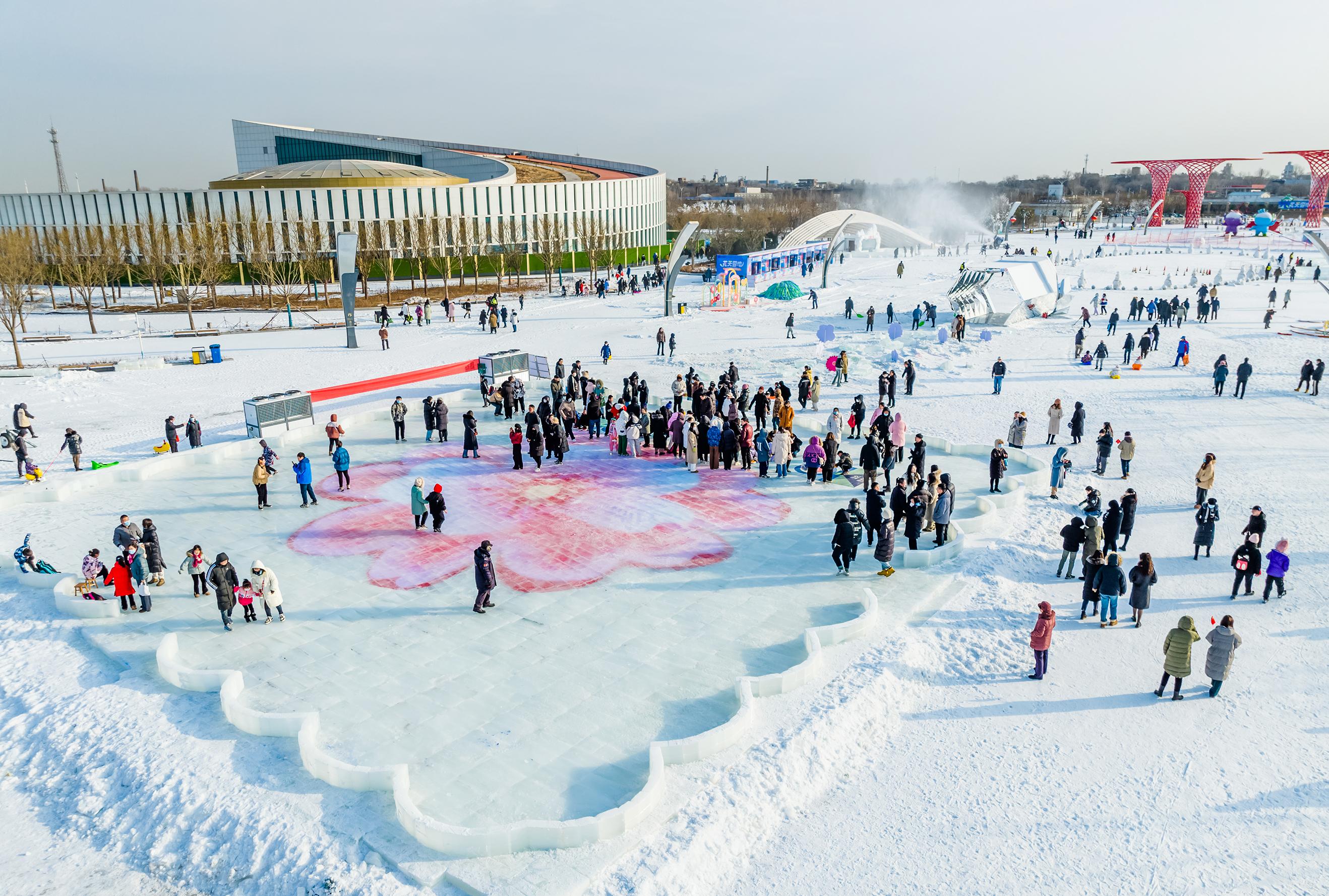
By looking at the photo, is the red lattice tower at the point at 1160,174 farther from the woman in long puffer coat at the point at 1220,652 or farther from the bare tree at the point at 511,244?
the woman in long puffer coat at the point at 1220,652

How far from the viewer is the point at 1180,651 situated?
8898 mm

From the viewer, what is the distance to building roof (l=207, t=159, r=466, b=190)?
208ft

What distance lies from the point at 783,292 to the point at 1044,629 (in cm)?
3482

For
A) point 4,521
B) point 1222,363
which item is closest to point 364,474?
point 4,521

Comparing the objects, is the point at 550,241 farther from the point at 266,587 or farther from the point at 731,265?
the point at 266,587

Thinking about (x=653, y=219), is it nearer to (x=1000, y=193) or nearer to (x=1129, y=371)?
(x=1129, y=371)

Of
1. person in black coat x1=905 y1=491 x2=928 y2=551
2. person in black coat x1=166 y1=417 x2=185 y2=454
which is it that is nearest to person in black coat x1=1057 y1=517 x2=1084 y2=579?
person in black coat x1=905 y1=491 x2=928 y2=551

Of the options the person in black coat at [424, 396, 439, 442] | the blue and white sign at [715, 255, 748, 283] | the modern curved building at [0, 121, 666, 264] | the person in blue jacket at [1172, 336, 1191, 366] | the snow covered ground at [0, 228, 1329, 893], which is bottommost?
the snow covered ground at [0, 228, 1329, 893]

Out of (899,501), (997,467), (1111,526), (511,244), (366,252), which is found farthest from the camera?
(511,244)

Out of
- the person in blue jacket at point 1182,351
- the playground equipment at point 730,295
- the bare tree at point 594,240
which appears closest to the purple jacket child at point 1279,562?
the person in blue jacket at point 1182,351

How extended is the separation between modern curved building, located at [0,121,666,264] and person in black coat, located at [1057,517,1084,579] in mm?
51365

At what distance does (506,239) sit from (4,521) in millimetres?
51472

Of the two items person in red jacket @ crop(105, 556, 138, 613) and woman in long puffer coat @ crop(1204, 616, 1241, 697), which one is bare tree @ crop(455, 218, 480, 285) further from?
woman in long puffer coat @ crop(1204, 616, 1241, 697)

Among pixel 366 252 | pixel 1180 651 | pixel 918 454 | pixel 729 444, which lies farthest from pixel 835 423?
pixel 366 252
